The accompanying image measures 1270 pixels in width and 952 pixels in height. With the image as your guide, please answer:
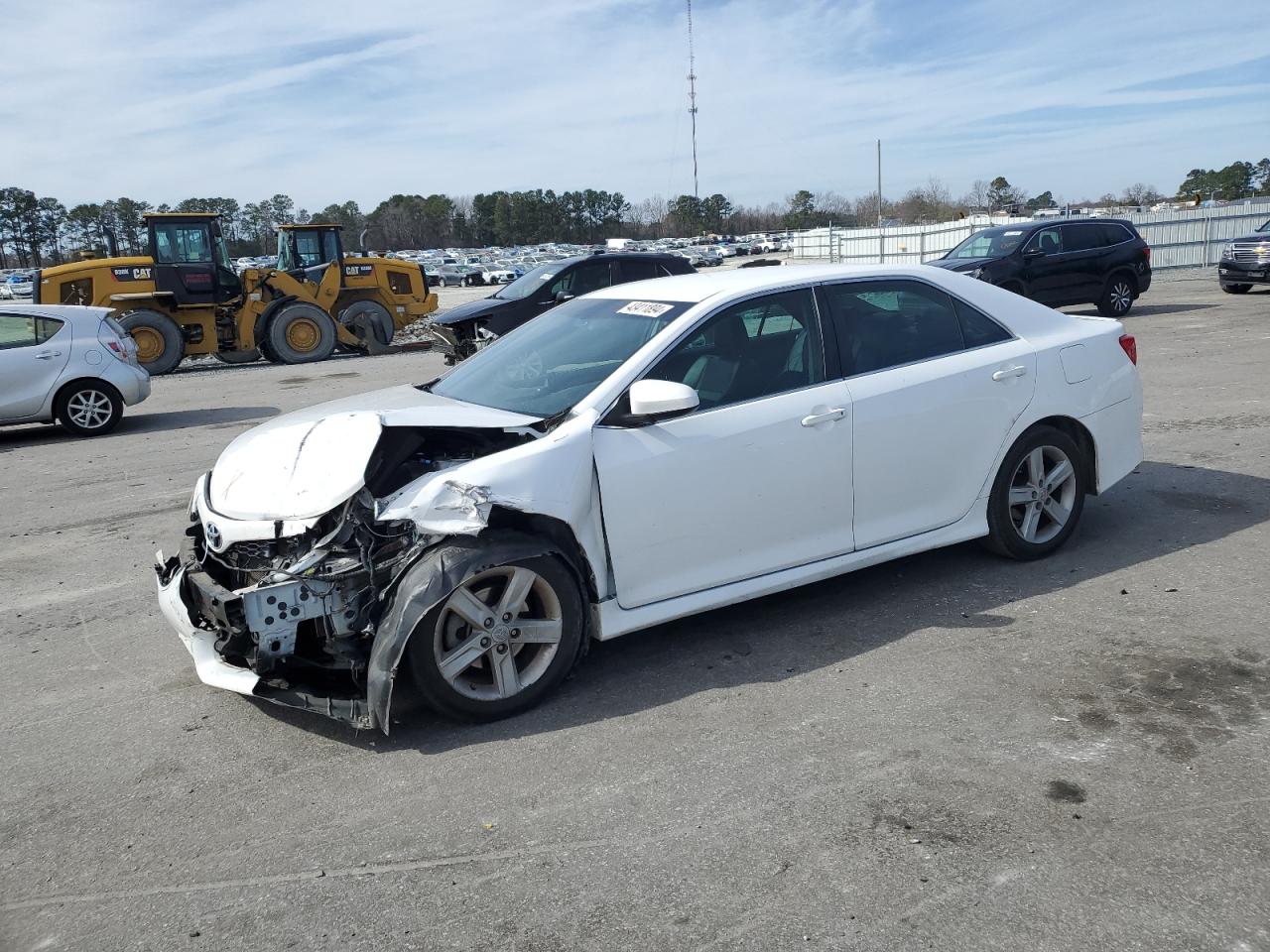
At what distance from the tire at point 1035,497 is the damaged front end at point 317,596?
9.19 feet

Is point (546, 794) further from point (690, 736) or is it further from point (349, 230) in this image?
point (349, 230)

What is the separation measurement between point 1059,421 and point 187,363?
2087 cm

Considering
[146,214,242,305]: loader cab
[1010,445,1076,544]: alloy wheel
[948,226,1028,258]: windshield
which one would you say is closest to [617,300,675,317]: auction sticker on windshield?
[1010,445,1076,544]: alloy wheel

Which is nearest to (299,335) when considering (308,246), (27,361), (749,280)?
(308,246)

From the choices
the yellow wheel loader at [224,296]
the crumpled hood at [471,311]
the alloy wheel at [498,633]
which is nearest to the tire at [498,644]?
the alloy wheel at [498,633]

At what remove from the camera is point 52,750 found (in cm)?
415

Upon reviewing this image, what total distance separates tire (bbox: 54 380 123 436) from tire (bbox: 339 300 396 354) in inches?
382

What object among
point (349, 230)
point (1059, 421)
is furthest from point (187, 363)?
point (349, 230)

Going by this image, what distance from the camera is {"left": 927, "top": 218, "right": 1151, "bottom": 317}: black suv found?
711 inches

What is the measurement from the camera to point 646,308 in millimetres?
5047

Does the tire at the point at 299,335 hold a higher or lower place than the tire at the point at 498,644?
higher

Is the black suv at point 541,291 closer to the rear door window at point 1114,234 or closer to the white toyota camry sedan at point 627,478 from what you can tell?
the rear door window at point 1114,234

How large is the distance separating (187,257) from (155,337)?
1603mm

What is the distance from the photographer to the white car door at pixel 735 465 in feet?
14.3
